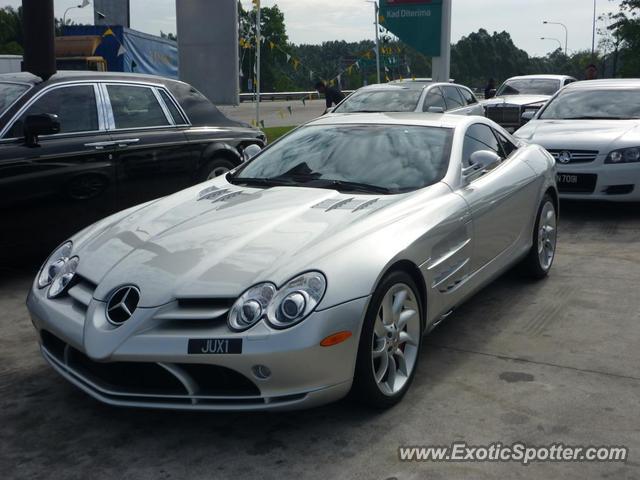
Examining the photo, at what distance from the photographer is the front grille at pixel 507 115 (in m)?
16.2

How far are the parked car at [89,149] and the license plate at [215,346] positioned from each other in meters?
3.24

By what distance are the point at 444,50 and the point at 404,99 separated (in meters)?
6.77

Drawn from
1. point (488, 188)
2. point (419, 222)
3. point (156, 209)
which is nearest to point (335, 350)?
point (419, 222)

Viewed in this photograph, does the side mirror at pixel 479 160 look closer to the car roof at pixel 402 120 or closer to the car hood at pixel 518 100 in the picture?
the car roof at pixel 402 120

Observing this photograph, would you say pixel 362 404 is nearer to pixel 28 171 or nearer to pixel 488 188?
pixel 488 188

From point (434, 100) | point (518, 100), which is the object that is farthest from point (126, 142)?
point (518, 100)

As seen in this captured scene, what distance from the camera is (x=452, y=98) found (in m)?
13.3

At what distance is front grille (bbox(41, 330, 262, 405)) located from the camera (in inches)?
130

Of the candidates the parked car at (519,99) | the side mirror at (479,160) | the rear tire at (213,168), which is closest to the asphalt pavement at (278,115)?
the parked car at (519,99)

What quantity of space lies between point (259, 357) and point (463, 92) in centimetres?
1167

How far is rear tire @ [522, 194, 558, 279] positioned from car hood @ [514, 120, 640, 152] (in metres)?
2.57

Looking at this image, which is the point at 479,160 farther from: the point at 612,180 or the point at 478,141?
the point at 612,180

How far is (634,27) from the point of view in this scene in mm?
44844

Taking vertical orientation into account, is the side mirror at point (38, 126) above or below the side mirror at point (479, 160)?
above
